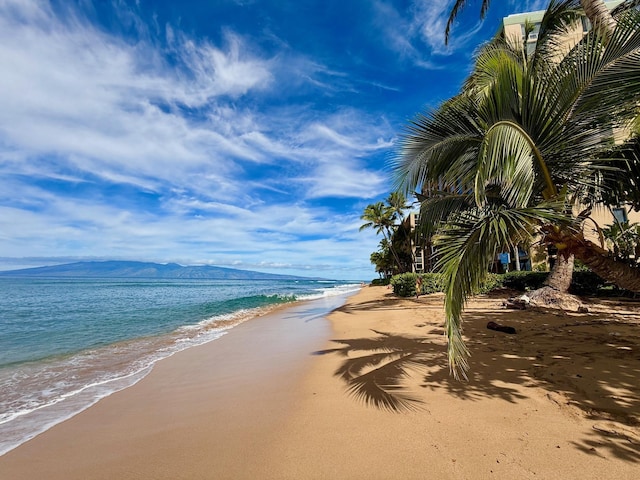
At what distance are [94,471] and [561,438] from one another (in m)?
4.23

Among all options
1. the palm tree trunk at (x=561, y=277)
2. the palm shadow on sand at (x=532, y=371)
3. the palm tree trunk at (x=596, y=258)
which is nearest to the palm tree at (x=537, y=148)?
the palm tree trunk at (x=596, y=258)

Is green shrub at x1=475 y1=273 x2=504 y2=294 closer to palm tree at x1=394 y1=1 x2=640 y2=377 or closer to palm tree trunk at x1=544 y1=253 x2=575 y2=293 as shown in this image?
palm tree trunk at x1=544 y1=253 x2=575 y2=293

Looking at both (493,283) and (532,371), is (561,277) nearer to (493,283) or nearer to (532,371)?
(493,283)

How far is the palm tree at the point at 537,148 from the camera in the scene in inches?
116

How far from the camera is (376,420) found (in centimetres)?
342

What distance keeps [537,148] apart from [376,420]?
3.52m

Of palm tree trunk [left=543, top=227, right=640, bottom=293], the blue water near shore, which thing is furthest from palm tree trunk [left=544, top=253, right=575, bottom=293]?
the blue water near shore

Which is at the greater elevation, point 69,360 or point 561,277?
point 561,277

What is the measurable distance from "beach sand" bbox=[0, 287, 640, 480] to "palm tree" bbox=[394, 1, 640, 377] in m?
0.81

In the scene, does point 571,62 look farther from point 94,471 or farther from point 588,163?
point 94,471

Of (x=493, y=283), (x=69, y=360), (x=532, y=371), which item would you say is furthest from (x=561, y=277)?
(x=69, y=360)

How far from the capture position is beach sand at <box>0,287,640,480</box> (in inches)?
103

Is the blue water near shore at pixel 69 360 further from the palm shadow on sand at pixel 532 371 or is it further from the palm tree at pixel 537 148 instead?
the palm tree at pixel 537 148

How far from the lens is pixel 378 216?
34156mm
